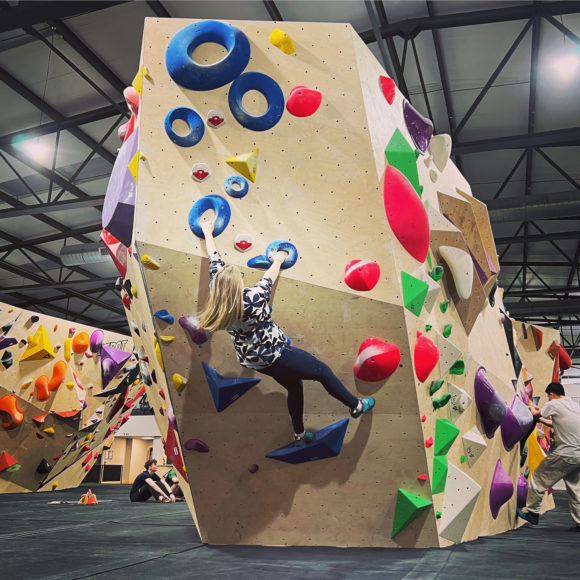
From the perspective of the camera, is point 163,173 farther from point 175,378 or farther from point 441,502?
point 441,502

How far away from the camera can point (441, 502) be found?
11.2 feet

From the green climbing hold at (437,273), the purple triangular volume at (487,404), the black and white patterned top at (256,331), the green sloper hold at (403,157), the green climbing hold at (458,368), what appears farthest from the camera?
the purple triangular volume at (487,404)

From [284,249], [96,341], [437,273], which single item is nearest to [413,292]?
[437,273]

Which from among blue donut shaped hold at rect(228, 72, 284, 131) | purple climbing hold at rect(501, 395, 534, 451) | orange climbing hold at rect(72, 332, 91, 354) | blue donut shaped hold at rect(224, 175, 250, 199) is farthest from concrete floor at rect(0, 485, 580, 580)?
orange climbing hold at rect(72, 332, 91, 354)

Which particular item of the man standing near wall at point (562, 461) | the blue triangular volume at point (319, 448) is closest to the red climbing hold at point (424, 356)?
the blue triangular volume at point (319, 448)

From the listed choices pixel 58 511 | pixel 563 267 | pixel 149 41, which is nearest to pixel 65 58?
pixel 149 41

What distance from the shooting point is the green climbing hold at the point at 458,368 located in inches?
149

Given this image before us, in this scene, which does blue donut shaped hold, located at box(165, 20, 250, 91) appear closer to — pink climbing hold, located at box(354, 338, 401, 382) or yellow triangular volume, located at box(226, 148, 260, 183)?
yellow triangular volume, located at box(226, 148, 260, 183)

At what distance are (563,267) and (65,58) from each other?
12482 mm

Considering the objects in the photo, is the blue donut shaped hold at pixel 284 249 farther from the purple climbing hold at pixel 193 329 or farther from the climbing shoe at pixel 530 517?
the climbing shoe at pixel 530 517

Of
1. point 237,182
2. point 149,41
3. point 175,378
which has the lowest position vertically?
point 175,378

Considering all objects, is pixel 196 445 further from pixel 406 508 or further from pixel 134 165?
pixel 134 165

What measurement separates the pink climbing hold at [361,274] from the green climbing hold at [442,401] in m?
0.95

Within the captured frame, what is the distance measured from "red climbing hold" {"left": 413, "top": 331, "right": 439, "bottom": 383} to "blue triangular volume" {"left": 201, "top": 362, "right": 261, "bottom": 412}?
972 mm
